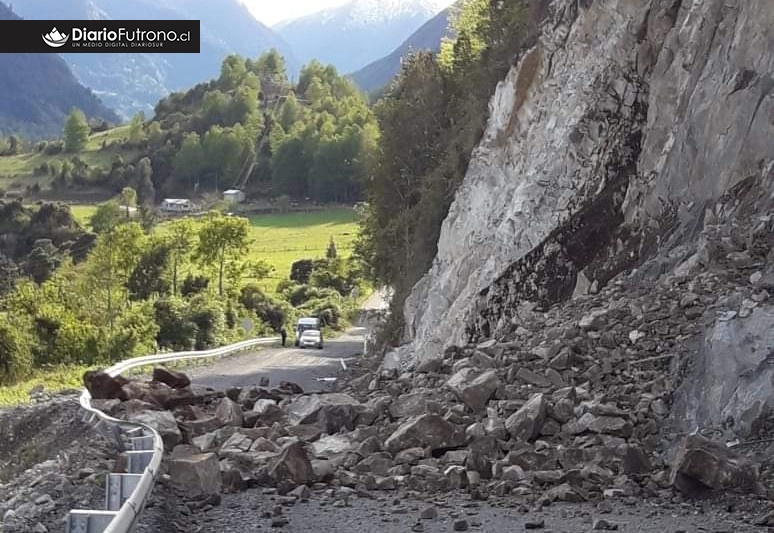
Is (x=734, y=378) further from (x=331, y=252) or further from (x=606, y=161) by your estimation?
(x=331, y=252)

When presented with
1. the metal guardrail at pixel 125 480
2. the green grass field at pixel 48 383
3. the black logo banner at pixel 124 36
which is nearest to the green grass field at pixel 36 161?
the black logo banner at pixel 124 36

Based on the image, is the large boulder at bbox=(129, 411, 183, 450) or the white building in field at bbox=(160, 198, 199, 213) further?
the white building in field at bbox=(160, 198, 199, 213)

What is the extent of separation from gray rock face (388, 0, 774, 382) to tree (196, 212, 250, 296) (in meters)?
39.7

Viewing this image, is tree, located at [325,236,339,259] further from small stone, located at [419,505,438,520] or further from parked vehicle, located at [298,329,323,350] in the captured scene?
small stone, located at [419,505,438,520]

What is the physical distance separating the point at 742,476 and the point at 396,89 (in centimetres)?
3420

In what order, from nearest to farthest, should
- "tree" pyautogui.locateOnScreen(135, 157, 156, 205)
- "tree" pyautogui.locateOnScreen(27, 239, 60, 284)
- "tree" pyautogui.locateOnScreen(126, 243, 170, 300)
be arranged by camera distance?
"tree" pyautogui.locateOnScreen(126, 243, 170, 300)
"tree" pyautogui.locateOnScreen(27, 239, 60, 284)
"tree" pyautogui.locateOnScreen(135, 157, 156, 205)

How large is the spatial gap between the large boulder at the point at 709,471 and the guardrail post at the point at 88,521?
16.4 ft

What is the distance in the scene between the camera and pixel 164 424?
12.1m

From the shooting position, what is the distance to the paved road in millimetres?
26359

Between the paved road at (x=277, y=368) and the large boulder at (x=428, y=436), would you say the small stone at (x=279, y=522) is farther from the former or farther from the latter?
the paved road at (x=277, y=368)

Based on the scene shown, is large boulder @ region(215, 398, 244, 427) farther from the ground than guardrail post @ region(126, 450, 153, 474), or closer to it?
closer to it

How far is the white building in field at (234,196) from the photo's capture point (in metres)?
138

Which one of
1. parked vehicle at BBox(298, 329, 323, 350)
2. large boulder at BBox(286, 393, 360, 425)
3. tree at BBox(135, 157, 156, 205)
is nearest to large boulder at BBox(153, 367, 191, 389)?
large boulder at BBox(286, 393, 360, 425)

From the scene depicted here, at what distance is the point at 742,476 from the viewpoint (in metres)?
8.29
